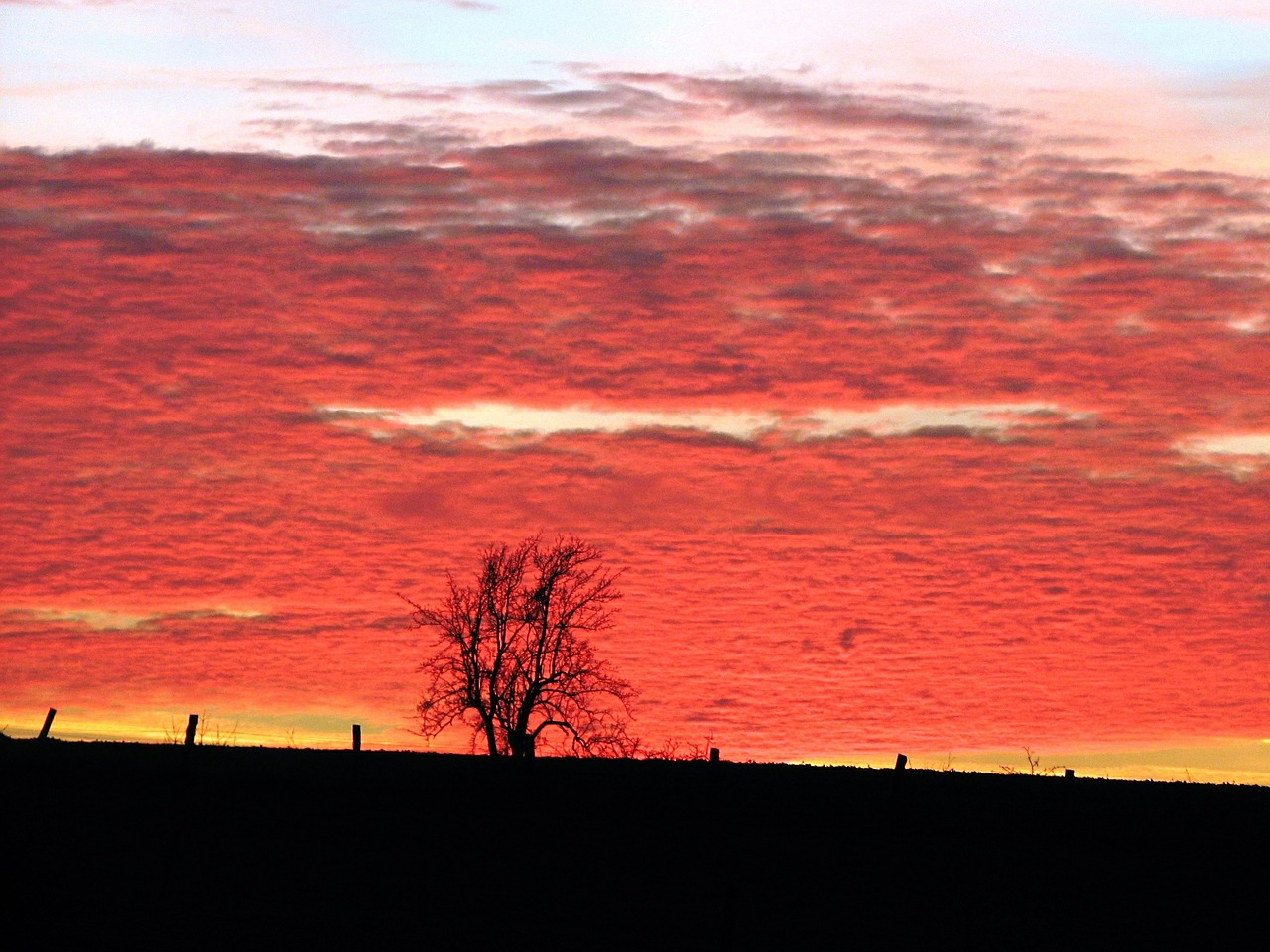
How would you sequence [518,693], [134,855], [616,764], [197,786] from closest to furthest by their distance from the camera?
[134,855], [197,786], [616,764], [518,693]

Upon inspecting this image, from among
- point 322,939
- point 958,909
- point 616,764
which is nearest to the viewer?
point 322,939

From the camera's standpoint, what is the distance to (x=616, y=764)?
150 ft

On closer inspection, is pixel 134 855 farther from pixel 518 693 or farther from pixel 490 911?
pixel 518 693

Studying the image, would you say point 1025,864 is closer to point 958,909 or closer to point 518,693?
point 958,909

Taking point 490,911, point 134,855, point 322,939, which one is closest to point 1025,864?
point 490,911

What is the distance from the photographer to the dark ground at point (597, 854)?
29312 mm

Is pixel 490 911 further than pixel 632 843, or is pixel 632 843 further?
pixel 632 843

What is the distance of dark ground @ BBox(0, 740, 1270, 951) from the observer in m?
29.3

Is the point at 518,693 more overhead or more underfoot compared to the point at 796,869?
more overhead

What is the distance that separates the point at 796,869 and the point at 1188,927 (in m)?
8.41

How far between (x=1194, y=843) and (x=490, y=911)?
18.3 metres

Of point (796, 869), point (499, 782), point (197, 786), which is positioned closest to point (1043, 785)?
point (796, 869)

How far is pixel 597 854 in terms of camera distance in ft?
121

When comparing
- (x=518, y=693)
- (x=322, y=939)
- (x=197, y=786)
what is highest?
(x=518, y=693)
